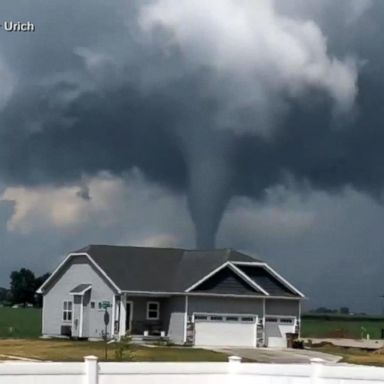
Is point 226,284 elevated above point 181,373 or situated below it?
above

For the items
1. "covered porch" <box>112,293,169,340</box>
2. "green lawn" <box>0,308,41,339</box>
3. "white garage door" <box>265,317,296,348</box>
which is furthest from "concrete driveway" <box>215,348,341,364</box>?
"green lawn" <box>0,308,41,339</box>

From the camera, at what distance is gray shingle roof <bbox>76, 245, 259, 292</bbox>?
64.4m

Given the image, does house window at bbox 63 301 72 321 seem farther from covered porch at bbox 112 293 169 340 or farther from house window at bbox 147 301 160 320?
house window at bbox 147 301 160 320

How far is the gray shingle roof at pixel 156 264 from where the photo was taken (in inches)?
2534

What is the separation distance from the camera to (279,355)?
56.1 metres

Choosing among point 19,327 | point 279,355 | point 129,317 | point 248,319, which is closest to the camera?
point 279,355

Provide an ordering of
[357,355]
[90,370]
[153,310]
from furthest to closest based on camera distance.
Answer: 1. [153,310]
2. [357,355]
3. [90,370]

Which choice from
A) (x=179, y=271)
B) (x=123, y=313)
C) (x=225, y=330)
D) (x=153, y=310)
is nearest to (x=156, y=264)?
(x=179, y=271)

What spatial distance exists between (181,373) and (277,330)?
136ft

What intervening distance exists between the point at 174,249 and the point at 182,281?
19.2ft

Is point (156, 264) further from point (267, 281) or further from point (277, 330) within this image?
point (277, 330)

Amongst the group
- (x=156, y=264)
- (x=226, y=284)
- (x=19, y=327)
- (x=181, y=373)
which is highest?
(x=156, y=264)

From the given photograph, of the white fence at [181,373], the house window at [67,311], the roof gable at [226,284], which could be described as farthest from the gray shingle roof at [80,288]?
the white fence at [181,373]

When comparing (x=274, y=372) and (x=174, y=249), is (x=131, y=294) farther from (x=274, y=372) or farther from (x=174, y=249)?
(x=274, y=372)
